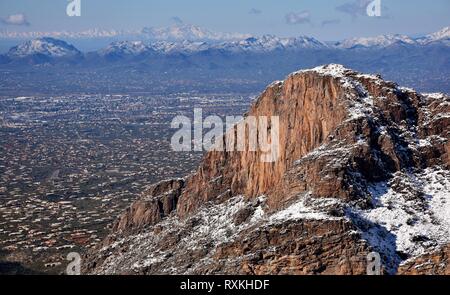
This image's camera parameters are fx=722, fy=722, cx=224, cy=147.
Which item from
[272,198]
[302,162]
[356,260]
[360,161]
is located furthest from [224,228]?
[356,260]

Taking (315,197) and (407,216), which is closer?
(315,197)

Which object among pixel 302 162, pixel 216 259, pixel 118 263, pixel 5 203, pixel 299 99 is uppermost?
pixel 299 99

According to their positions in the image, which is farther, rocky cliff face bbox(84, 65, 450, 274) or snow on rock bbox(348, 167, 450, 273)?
snow on rock bbox(348, 167, 450, 273)

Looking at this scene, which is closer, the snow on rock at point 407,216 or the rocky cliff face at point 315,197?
the rocky cliff face at point 315,197

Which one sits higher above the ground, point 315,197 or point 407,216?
point 315,197

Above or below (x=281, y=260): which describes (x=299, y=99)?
above

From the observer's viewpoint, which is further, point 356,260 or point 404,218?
point 404,218


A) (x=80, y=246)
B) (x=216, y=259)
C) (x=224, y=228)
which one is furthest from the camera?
(x=80, y=246)

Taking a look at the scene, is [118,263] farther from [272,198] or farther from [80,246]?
[80,246]
